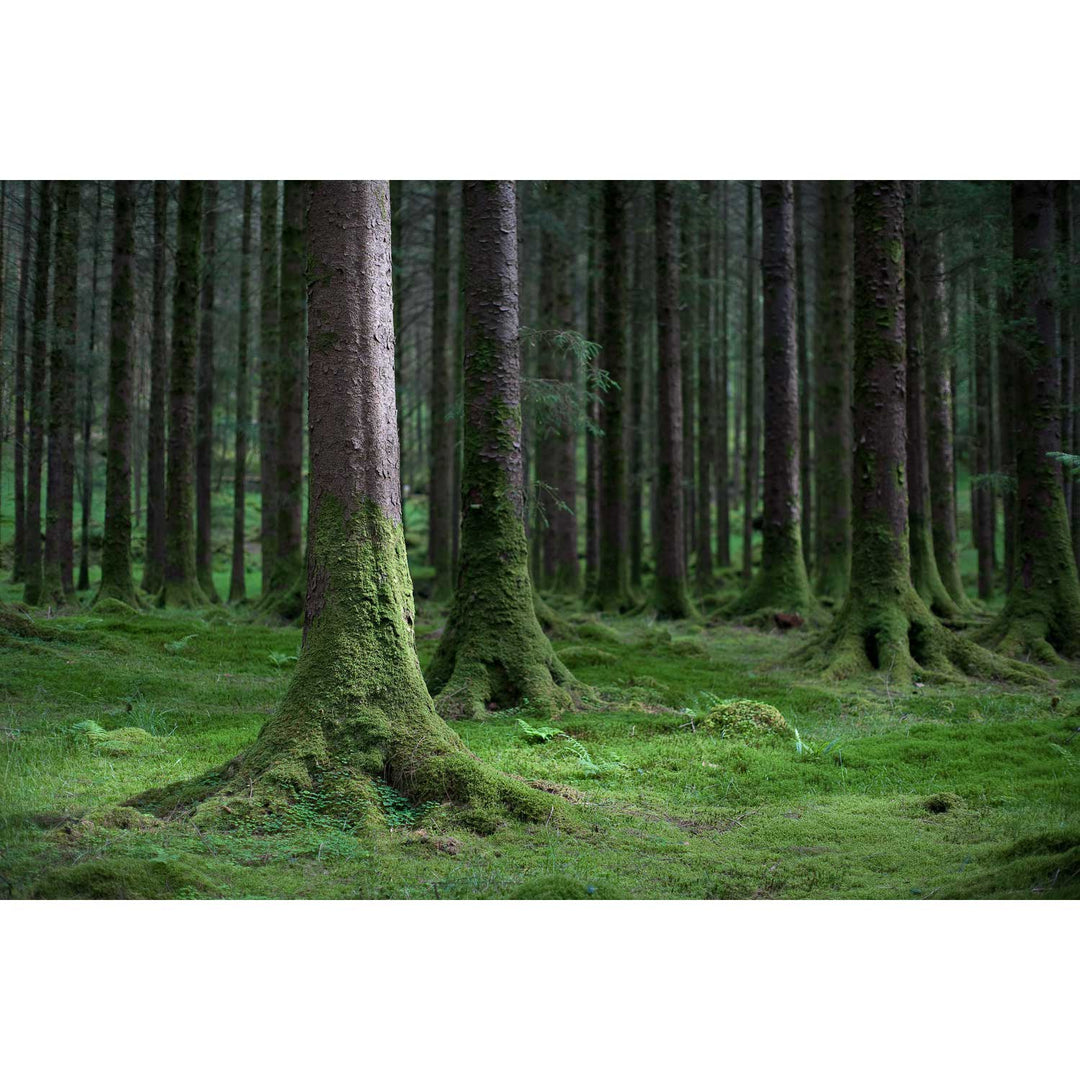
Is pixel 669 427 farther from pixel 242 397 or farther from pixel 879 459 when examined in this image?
pixel 242 397

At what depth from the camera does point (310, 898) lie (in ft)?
12.9

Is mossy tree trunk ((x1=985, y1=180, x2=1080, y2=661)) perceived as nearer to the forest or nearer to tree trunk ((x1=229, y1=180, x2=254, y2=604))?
the forest

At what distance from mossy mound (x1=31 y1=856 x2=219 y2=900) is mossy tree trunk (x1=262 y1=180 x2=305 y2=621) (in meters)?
10.5

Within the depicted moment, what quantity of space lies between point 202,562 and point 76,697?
39.2 feet

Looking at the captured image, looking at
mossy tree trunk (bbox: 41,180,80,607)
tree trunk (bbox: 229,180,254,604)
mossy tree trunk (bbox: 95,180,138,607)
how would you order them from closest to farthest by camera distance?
mossy tree trunk (bbox: 95,180,138,607) → mossy tree trunk (bbox: 41,180,80,607) → tree trunk (bbox: 229,180,254,604)

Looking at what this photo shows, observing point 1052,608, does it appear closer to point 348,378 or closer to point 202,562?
point 348,378

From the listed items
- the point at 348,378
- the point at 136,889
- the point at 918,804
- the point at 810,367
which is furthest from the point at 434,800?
the point at 810,367

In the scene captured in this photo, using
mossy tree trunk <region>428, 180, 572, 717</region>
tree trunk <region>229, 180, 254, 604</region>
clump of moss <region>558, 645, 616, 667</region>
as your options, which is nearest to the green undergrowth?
clump of moss <region>558, 645, 616, 667</region>

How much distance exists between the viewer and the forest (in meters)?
4.53

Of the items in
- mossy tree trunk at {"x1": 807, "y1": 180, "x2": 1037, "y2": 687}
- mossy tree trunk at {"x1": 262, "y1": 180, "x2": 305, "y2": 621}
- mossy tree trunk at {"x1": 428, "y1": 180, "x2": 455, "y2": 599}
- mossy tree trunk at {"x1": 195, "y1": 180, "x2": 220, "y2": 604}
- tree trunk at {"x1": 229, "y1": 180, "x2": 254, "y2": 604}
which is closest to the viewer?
mossy tree trunk at {"x1": 807, "y1": 180, "x2": 1037, "y2": 687}

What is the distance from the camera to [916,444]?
1533 cm

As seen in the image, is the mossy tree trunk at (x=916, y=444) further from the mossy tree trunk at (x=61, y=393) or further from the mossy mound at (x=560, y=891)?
the mossy tree trunk at (x=61, y=393)

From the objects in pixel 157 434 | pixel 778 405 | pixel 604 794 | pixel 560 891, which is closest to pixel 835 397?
pixel 778 405

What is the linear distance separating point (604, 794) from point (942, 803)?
1.99 meters
